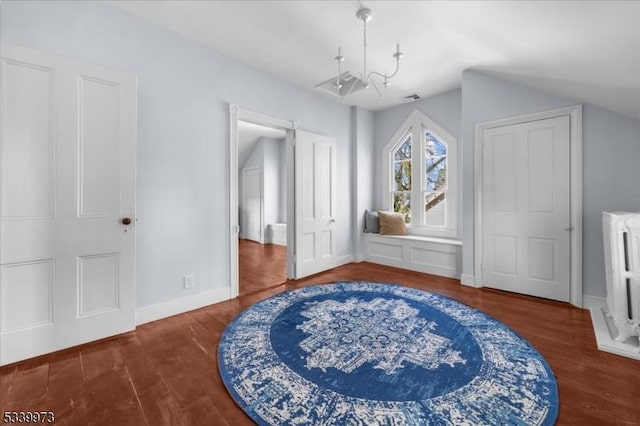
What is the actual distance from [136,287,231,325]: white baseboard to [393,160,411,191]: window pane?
3505 mm

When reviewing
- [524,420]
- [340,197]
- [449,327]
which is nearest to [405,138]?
[340,197]

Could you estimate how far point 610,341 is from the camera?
216 cm

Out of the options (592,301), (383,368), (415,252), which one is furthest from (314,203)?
(592,301)

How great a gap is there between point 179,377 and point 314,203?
2869mm

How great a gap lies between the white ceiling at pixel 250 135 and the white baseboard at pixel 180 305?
4.16 m

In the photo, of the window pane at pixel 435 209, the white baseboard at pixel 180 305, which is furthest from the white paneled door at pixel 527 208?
the white baseboard at pixel 180 305

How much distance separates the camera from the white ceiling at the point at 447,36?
6.12ft

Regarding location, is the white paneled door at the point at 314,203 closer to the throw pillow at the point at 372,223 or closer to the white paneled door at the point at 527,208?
the throw pillow at the point at 372,223

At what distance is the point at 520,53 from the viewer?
2553 mm

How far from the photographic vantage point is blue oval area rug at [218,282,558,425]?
1.46 m

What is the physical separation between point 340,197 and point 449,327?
2829mm

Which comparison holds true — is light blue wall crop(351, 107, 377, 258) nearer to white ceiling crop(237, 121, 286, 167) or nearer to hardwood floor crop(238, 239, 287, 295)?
hardwood floor crop(238, 239, 287, 295)

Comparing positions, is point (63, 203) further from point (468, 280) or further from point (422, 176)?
point (422, 176)

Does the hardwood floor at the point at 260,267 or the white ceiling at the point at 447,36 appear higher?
the white ceiling at the point at 447,36
